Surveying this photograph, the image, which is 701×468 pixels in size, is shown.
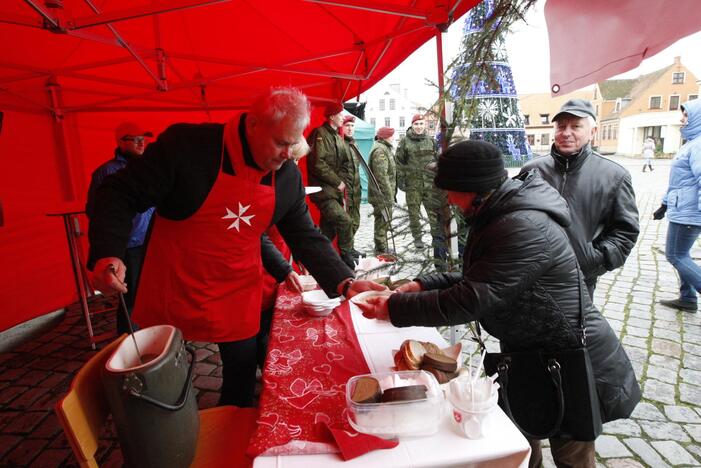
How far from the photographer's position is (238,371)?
209 cm

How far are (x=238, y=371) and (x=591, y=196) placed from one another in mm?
2376

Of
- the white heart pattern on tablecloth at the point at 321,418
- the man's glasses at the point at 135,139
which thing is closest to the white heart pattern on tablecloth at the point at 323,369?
the white heart pattern on tablecloth at the point at 321,418

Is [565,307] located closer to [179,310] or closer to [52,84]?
[179,310]

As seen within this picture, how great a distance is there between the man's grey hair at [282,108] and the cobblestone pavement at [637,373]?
1.11 meters

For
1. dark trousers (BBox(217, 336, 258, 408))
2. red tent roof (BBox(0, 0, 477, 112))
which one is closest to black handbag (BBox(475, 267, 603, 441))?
dark trousers (BBox(217, 336, 258, 408))

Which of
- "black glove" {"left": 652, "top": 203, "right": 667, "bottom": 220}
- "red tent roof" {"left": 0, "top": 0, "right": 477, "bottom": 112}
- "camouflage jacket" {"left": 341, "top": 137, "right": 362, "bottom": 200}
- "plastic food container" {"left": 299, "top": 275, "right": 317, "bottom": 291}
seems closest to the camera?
"plastic food container" {"left": 299, "top": 275, "right": 317, "bottom": 291}

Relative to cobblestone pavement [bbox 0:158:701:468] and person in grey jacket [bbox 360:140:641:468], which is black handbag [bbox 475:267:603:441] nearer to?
person in grey jacket [bbox 360:140:641:468]

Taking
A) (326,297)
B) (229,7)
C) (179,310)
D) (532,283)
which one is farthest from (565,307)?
(229,7)

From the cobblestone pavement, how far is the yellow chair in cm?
115

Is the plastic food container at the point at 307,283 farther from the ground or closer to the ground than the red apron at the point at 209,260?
closer to the ground

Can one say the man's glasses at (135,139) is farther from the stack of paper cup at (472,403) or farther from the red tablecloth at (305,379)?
the stack of paper cup at (472,403)

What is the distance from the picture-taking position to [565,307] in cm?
153

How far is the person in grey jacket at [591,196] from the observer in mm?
2418

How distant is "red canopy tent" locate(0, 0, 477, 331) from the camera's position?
3.48 m
